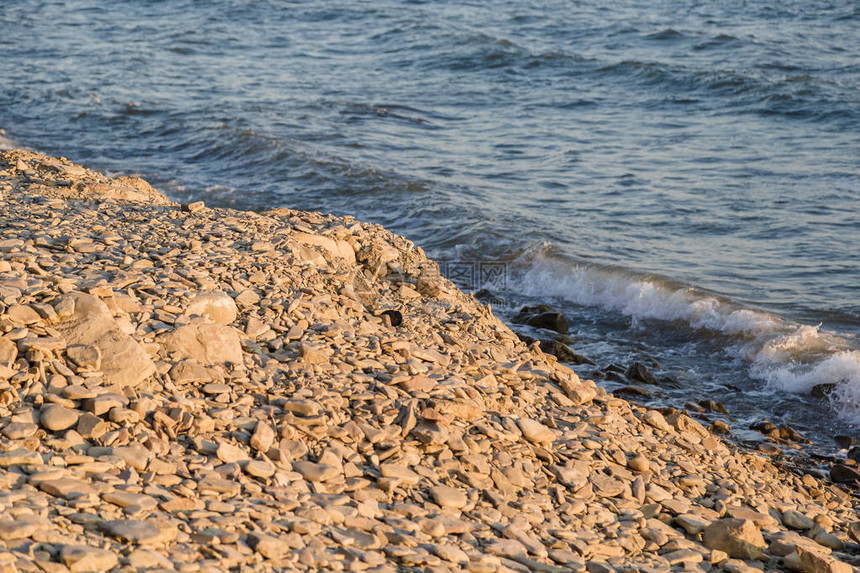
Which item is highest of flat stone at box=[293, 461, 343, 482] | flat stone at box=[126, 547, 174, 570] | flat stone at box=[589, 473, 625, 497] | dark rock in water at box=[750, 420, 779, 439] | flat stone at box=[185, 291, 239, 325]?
flat stone at box=[185, 291, 239, 325]

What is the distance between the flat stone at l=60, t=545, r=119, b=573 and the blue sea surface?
557 centimetres

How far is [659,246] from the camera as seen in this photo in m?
11.5

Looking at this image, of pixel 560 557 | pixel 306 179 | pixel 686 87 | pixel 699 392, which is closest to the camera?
pixel 560 557

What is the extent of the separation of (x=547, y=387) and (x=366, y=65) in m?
17.0

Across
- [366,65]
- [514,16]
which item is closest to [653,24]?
[514,16]

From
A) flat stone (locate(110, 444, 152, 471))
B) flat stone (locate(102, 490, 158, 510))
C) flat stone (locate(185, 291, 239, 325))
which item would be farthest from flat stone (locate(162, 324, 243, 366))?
flat stone (locate(102, 490, 158, 510))

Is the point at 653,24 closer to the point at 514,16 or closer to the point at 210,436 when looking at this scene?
the point at 514,16

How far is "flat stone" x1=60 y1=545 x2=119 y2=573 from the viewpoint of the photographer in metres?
3.13

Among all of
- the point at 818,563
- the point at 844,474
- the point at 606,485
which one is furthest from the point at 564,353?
the point at 818,563

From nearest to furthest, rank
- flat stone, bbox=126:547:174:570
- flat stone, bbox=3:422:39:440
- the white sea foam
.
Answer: flat stone, bbox=126:547:174:570
flat stone, bbox=3:422:39:440
the white sea foam

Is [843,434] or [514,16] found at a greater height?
[514,16]

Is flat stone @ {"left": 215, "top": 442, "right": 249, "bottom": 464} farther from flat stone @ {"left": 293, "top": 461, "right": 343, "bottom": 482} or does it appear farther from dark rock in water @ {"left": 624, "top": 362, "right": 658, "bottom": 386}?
dark rock in water @ {"left": 624, "top": 362, "right": 658, "bottom": 386}

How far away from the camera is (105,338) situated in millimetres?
4617

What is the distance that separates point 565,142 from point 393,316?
10.0m
